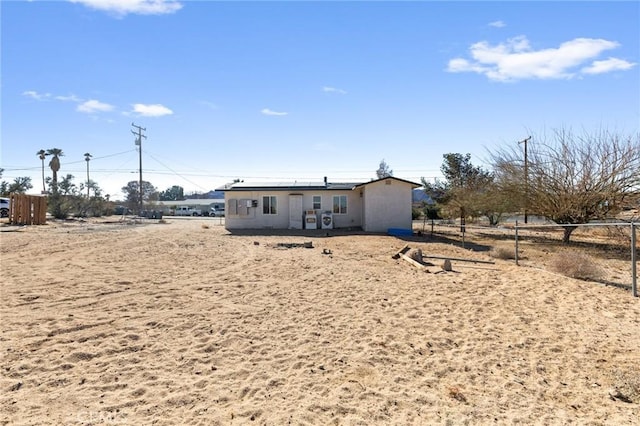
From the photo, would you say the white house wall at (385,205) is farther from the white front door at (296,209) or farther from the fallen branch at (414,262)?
the fallen branch at (414,262)

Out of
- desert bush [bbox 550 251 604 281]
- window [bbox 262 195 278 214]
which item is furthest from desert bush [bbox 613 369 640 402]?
window [bbox 262 195 278 214]

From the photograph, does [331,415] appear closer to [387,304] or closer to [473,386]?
[473,386]

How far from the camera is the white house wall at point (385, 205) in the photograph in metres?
22.1

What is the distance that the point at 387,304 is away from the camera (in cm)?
655

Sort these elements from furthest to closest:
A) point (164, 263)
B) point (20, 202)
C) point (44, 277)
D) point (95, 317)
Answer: point (20, 202)
point (164, 263)
point (44, 277)
point (95, 317)

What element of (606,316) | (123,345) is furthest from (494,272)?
(123,345)

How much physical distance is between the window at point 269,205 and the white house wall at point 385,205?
19.6 ft

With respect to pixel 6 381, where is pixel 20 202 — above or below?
above

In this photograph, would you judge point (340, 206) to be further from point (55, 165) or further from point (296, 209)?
point (55, 165)

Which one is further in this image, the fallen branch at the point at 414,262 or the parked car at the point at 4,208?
the parked car at the point at 4,208

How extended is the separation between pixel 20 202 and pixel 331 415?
98.4 ft

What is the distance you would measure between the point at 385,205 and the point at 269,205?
7.35 meters

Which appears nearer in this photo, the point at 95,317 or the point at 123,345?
the point at 123,345

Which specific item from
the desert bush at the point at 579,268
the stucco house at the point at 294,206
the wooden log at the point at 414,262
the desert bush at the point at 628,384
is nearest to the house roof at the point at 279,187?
the stucco house at the point at 294,206
